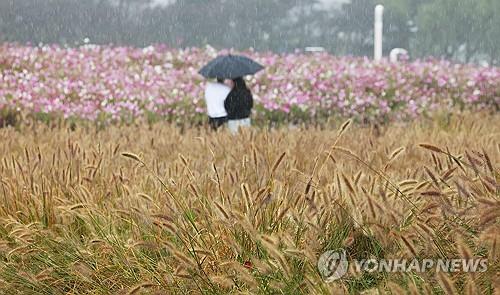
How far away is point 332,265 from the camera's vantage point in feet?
8.68

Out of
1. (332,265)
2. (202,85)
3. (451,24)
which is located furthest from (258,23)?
(332,265)

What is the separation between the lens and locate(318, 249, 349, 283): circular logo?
253cm

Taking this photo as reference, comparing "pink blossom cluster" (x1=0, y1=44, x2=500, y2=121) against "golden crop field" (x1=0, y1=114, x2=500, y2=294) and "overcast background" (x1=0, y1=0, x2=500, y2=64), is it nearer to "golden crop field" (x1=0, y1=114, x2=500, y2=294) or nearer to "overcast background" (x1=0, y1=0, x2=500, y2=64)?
"golden crop field" (x1=0, y1=114, x2=500, y2=294)

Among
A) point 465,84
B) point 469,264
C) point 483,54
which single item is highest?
point 469,264

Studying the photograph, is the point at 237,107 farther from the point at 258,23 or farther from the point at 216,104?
the point at 258,23

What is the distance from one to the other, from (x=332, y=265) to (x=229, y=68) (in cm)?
781

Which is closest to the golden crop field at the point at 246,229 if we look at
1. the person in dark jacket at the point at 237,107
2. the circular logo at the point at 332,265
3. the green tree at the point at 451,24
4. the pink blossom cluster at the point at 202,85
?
the circular logo at the point at 332,265

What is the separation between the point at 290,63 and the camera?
1641 centimetres

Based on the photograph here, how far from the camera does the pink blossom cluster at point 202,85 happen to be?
12961 millimetres

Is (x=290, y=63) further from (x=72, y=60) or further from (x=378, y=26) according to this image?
(x=378, y=26)

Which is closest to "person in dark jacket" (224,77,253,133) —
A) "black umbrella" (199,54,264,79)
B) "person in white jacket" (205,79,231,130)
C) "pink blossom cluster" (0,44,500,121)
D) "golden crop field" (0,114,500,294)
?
"person in white jacket" (205,79,231,130)

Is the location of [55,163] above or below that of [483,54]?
above

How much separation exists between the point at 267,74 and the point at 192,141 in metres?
8.76

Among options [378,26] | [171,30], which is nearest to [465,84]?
[378,26]
